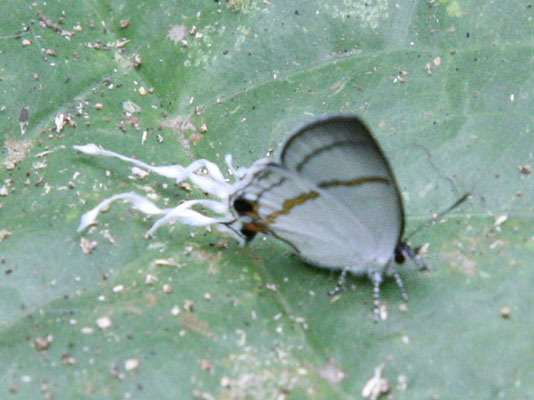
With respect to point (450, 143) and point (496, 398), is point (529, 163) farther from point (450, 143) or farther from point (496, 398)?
point (496, 398)

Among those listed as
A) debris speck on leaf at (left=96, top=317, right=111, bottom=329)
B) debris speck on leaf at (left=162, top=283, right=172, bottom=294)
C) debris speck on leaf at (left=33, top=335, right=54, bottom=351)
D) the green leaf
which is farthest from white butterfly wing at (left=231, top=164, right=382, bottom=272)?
debris speck on leaf at (left=33, top=335, right=54, bottom=351)

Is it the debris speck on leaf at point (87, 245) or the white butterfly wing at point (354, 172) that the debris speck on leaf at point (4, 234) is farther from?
the white butterfly wing at point (354, 172)

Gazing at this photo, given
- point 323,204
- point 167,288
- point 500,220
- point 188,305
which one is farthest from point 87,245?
point 500,220

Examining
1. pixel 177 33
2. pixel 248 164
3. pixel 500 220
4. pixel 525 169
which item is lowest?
pixel 248 164

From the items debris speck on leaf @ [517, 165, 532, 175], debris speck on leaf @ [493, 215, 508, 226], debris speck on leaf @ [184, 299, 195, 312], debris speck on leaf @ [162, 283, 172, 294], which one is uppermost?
debris speck on leaf @ [517, 165, 532, 175]

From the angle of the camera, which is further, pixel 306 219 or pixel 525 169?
pixel 525 169

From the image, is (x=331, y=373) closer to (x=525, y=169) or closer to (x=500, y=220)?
A: (x=500, y=220)

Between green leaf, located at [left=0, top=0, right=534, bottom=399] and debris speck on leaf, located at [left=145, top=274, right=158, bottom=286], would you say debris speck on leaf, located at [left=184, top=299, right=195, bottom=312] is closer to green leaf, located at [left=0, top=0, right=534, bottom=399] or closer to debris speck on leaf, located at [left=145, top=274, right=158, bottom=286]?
green leaf, located at [left=0, top=0, right=534, bottom=399]

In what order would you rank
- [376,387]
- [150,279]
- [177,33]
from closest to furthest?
[376,387], [150,279], [177,33]
